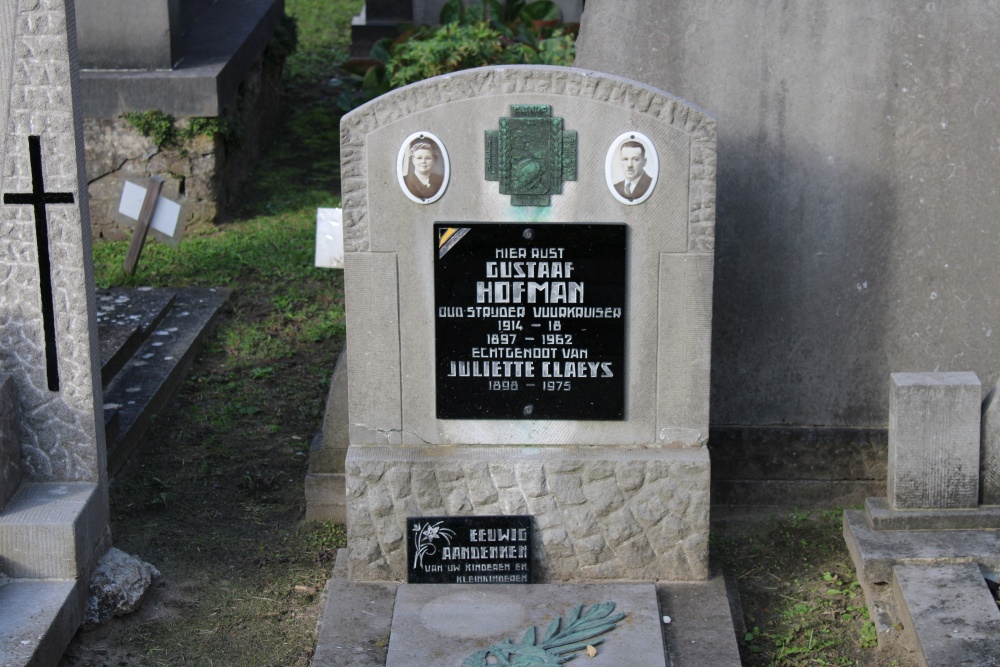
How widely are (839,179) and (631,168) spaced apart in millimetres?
1276

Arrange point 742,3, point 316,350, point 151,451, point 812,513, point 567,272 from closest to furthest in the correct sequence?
1. point 567,272
2. point 742,3
3. point 812,513
4. point 151,451
5. point 316,350

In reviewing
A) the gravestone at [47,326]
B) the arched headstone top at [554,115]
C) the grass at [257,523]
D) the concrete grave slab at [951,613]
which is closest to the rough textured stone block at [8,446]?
the gravestone at [47,326]

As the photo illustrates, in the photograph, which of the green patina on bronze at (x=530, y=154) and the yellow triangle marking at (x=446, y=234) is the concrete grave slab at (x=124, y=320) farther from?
the green patina on bronze at (x=530, y=154)

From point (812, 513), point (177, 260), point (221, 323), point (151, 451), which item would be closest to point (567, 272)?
point (812, 513)

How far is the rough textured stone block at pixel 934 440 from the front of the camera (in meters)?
4.98

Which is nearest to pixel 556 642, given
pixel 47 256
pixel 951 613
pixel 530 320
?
pixel 530 320

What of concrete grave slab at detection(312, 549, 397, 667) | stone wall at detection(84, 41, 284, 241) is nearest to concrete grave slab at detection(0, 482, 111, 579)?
concrete grave slab at detection(312, 549, 397, 667)

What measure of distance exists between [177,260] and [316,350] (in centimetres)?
170

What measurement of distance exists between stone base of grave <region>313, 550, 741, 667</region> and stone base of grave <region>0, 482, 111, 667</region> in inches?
36.6

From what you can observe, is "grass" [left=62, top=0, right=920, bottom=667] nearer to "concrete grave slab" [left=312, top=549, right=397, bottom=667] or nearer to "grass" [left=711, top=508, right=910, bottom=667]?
"grass" [left=711, top=508, right=910, bottom=667]

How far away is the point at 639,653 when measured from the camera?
171 inches

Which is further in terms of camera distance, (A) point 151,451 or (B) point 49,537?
(A) point 151,451

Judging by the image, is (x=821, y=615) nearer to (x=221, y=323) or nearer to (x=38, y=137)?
(x=38, y=137)

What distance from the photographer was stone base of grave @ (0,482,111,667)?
4.42m
